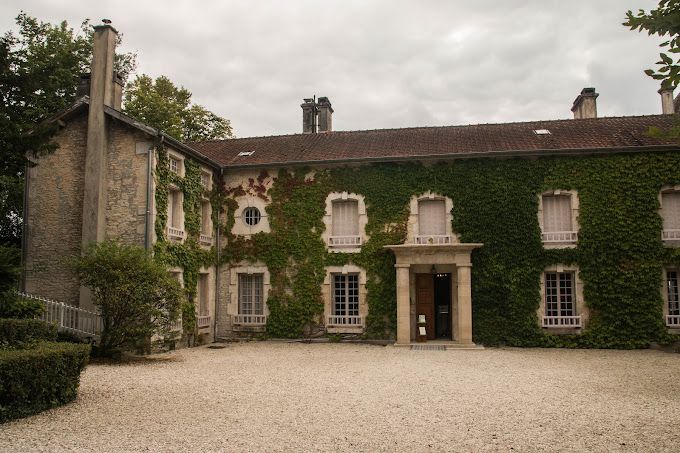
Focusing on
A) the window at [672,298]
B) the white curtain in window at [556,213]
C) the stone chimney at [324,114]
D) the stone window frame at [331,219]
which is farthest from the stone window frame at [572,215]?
the stone chimney at [324,114]

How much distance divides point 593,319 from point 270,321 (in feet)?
33.5

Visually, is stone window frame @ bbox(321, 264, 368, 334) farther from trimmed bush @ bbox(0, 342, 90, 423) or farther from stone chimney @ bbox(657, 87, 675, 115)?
stone chimney @ bbox(657, 87, 675, 115)

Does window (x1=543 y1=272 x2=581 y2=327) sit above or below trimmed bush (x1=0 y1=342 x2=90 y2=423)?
above

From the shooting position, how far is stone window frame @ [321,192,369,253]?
1799 cm

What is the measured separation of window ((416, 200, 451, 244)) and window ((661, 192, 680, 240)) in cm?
663

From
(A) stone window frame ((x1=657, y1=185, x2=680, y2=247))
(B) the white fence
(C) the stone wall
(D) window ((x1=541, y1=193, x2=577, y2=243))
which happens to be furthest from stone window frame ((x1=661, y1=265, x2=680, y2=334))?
(C) the stone wall

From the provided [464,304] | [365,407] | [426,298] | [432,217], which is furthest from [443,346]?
[365,407]

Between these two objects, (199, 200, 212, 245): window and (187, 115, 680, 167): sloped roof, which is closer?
(187, 115, 680, 167): sloped roof

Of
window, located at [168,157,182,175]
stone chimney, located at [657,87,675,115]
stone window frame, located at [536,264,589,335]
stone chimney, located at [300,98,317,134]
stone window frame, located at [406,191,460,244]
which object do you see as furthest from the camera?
stone chimney, located at [300,98,317,134]

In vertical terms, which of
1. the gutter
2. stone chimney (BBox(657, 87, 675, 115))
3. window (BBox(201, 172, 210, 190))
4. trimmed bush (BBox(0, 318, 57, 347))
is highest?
stone chimney (BBox(657, 87, 675, 115))

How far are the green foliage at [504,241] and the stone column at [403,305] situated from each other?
2.01 ft

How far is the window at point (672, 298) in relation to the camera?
1600 centimetres

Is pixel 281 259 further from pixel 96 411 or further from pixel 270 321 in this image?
pixel 96 411

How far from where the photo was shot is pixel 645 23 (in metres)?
4.29
